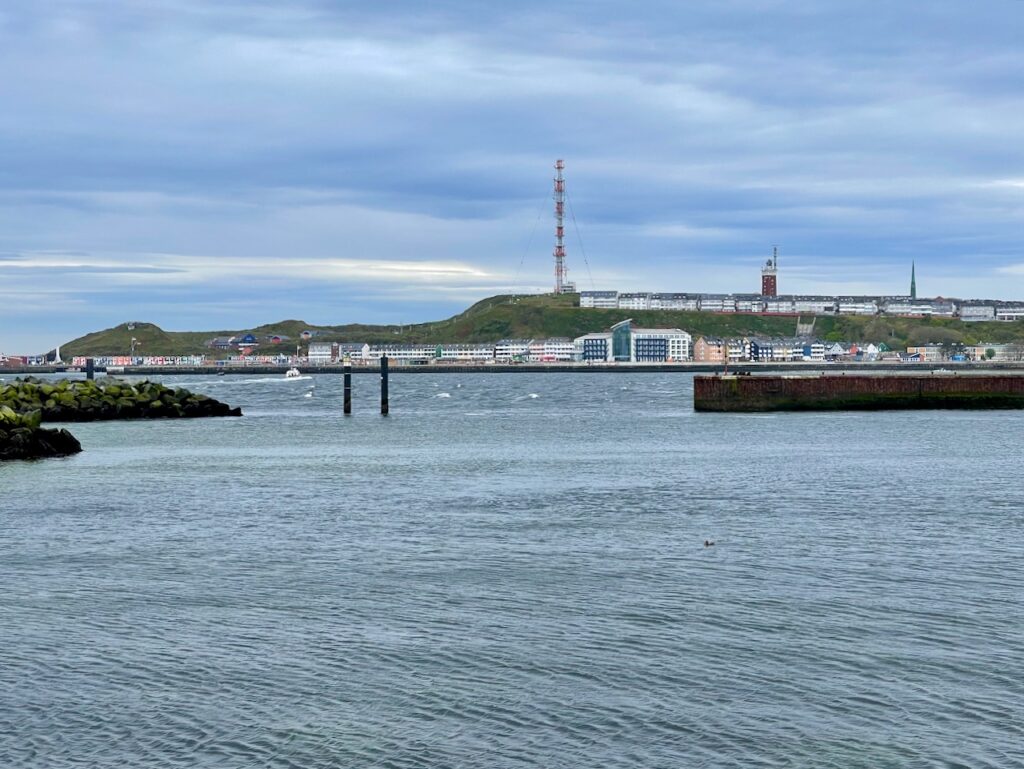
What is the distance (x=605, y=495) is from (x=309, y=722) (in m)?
22.5

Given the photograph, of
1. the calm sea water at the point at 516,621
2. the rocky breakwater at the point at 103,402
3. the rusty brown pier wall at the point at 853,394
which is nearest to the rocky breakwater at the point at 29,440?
the calm sea water at the point at 516,621

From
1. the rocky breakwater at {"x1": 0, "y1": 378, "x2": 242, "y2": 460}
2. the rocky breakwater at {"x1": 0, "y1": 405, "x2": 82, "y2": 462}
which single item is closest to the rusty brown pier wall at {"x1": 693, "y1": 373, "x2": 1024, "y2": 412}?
the rocky breakwater at {"x1": 0, "y1": 378, "x2": 242, "y2": 460}

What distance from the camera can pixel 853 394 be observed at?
266ft

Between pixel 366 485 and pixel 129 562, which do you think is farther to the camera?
pixel 366 485

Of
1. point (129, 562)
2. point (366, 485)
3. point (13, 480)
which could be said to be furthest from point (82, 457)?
point (129, 562)

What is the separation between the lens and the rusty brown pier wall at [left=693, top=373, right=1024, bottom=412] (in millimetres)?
80188

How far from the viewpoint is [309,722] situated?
557 inches

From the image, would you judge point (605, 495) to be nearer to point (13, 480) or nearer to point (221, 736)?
point (13, 480)

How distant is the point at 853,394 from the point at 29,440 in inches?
1957

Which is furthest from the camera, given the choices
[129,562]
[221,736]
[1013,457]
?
[1013,457]

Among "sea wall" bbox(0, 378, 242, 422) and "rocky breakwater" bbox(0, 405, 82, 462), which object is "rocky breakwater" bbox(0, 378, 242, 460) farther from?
"rocky breakwater" bbox(0, 405, 82, 462)

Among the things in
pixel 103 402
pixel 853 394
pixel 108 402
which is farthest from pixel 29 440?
pixel 853 394

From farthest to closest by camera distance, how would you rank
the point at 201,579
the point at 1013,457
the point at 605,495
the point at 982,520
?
1. the point at 1013,457
2. the point at 605,495
3. the point at 982,520
4. the point at 201,579

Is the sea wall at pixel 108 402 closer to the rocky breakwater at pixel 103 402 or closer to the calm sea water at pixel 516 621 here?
the rocky breakwater at pixel 103 402
